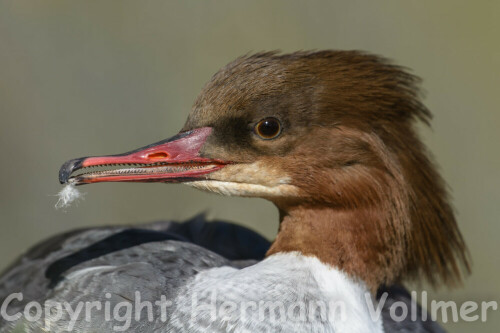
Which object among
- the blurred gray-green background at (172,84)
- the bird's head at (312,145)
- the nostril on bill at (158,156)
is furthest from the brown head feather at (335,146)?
the blurred gray-green background at (172,84)

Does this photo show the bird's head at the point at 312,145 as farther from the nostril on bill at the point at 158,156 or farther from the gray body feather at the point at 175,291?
the gray body feather at the point at 175,291

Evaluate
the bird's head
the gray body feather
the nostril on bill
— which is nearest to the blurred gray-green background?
the gray body feather

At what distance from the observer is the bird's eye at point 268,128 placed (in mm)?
3035

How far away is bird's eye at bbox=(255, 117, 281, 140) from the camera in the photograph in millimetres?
3035

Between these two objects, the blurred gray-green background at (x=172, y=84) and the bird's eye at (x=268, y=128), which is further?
the blurred gray-green background at (x=172, y=84)

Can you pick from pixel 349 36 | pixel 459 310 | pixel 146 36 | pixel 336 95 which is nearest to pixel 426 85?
pixel 349 36

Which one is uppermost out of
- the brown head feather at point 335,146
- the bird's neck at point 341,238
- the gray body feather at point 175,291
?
the brown head feather at point 335,146

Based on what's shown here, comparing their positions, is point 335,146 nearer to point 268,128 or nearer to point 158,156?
point 268,128

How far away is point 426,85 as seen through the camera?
685cm

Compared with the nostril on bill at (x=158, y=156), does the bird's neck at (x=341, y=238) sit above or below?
below

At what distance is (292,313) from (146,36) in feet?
13.6

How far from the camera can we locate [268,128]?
304 cm

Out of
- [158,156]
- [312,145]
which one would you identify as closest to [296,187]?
[312,145]

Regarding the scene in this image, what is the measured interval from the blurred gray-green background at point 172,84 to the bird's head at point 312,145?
2.26 m
